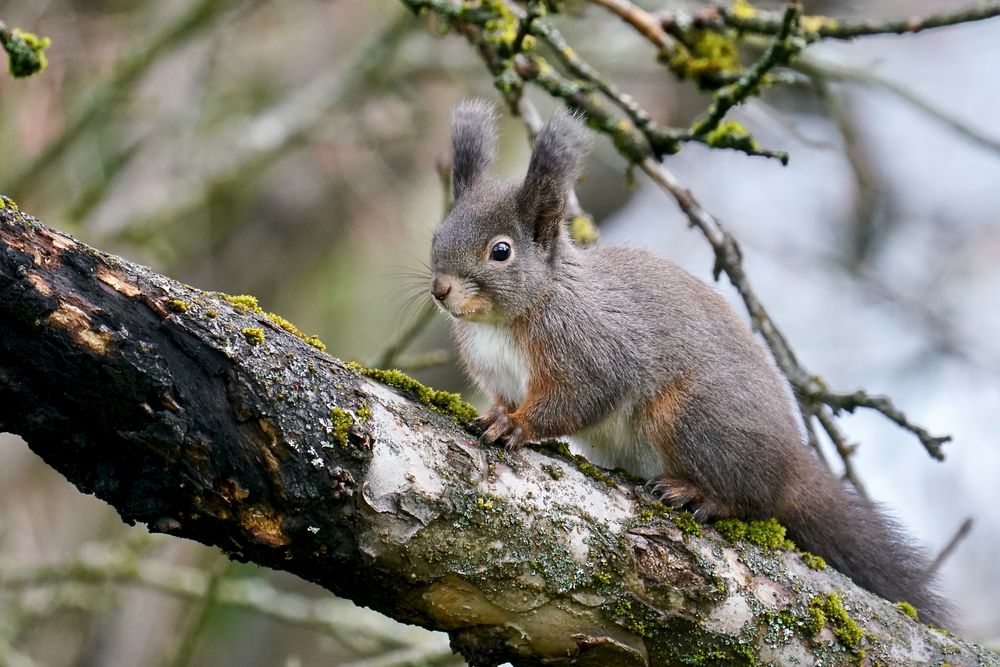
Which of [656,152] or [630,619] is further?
[656,152]

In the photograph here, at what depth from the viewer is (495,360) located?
3.62 m

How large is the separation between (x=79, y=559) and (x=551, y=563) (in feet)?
9.00

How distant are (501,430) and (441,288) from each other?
2.56 feet

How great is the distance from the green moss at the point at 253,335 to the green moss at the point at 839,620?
155cm

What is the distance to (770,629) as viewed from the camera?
260cm

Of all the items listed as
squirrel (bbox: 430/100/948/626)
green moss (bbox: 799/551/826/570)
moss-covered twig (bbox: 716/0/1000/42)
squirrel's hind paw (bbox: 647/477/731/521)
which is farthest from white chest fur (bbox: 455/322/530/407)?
moss-covered twig (bbox: 716/0/1000/42)

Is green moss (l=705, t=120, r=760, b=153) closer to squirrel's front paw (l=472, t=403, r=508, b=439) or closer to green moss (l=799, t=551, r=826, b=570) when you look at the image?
squirrel's front paw (l=472, t=403, r=508, b=439)

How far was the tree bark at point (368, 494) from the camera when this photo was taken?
196 cm

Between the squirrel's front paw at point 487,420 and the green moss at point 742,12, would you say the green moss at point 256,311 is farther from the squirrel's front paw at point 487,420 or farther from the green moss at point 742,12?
the green moss at point 742,12

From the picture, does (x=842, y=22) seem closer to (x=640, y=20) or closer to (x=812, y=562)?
(x=640, y=20)

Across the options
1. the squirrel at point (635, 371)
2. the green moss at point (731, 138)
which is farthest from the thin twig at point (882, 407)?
the green moss at point (731, 138)

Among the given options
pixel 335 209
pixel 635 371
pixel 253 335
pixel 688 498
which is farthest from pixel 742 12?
pixel 335 209

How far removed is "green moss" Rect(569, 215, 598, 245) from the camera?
3.89m

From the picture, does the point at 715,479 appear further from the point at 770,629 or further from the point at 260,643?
the point at 260,643
